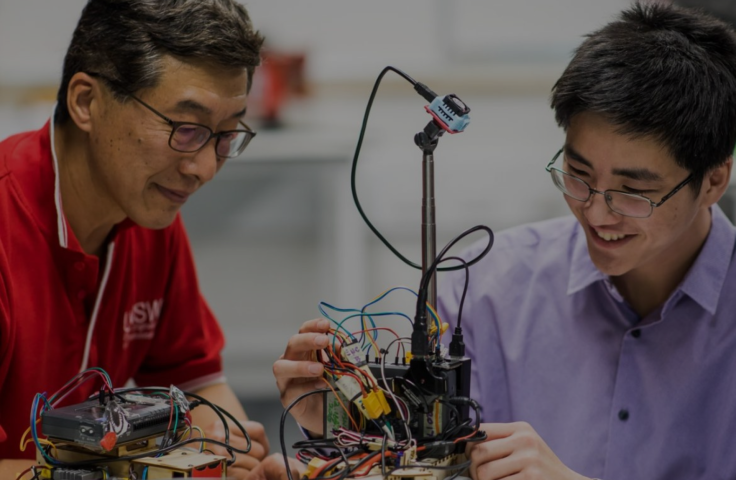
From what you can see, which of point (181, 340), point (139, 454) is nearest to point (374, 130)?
point (181, 340)

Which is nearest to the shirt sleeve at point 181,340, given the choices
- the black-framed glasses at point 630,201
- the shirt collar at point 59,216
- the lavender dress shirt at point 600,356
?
the shirt collar at point 59,216

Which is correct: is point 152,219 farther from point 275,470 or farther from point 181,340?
point 275,470

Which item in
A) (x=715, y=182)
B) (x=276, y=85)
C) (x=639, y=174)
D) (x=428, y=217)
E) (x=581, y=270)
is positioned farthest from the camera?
(x=276, y=85)

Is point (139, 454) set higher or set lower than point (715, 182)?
lower

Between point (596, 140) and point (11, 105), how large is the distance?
276cm

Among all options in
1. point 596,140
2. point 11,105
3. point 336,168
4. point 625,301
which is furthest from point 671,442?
point 11,105

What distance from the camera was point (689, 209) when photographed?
145cm

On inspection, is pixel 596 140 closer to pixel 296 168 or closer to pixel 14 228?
pixel 14 228

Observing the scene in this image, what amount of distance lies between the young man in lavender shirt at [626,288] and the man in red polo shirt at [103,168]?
44 centimetres

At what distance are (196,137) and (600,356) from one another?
859mm

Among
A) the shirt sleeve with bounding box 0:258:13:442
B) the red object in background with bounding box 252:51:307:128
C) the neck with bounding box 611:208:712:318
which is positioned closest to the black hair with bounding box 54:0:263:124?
the shirt sleeve with bounding box 0:258:13:442

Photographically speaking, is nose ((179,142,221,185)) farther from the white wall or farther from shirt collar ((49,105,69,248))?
the white wall

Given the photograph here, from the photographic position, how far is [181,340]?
1.79 m

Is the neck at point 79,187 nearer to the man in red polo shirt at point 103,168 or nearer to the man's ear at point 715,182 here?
the man in red polo shirt at point 103,168
